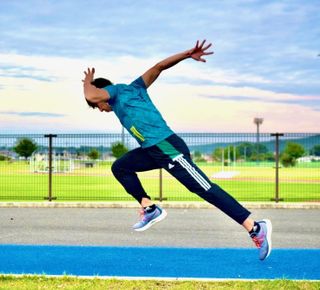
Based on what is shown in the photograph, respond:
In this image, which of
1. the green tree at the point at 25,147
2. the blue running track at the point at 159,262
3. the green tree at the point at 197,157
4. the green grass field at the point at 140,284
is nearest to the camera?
the green grass field at the point at 140,284

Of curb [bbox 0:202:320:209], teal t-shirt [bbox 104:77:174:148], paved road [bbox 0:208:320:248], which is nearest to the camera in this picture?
teal t-shirt [bbox 104:77:174:148]

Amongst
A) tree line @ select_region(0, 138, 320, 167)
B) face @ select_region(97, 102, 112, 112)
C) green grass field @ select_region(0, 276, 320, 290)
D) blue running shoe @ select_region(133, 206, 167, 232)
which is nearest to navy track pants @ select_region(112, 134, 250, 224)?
face @ select_region(97, 102, 112, 112)

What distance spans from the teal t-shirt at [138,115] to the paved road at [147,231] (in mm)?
4869

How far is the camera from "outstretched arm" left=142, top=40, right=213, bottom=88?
5.47 meters

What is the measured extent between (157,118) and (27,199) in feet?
48.8

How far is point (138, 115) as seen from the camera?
543cm

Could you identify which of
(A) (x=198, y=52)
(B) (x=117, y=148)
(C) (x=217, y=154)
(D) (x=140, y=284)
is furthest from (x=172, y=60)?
(C) (x=217, y=154)

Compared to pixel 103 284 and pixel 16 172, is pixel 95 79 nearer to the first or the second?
pixel 103 284

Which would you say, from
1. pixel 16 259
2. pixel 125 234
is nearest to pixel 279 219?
pixel 125 234

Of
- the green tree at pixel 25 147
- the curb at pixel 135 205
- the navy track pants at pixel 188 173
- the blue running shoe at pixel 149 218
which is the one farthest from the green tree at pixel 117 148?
the navy track pants at pixel 188 173

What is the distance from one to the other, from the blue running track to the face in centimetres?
262

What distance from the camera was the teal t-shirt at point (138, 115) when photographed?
5414mm

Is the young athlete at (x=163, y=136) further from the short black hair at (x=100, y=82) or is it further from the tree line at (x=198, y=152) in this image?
the tree line at (x=198, y=152)

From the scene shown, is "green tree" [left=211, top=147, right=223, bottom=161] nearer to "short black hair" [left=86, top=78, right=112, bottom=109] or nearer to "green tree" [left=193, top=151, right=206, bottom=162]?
"green tree" [left=193, top=151, right=206, bottom=162]
